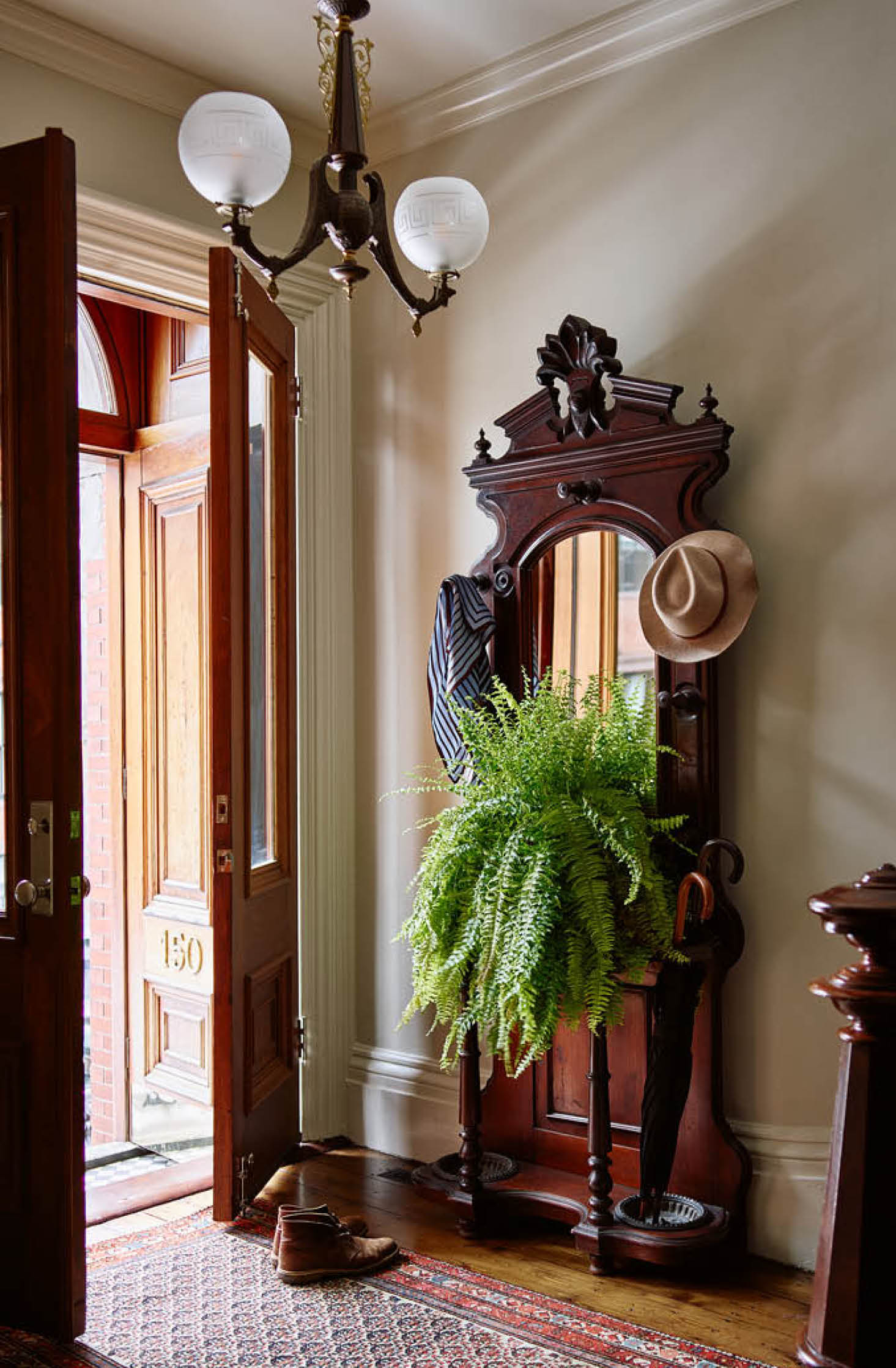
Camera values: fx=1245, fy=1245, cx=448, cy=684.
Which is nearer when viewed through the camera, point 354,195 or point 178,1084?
point 354,195

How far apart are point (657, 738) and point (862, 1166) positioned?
1.15m

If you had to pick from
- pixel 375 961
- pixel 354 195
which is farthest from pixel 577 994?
pixel 354 195

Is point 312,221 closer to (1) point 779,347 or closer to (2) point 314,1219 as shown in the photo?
(1) point 779,347

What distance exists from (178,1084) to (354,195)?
3034 millimetres

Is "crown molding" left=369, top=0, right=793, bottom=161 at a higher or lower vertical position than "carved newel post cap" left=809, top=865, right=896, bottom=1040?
higher

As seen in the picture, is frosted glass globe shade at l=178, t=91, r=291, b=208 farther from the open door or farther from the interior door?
the open door

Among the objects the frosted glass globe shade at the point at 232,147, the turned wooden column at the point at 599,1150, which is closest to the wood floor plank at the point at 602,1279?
the turned wooden column at the point at 599,1150

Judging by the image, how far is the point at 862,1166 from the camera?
7.15ft

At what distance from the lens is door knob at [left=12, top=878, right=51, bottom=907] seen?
2.51 m

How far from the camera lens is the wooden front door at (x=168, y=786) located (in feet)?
13.7

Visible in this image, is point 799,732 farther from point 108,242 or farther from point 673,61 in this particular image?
point 108,242

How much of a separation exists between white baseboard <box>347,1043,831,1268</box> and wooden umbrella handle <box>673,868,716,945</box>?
56cm

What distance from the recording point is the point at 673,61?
320 cm

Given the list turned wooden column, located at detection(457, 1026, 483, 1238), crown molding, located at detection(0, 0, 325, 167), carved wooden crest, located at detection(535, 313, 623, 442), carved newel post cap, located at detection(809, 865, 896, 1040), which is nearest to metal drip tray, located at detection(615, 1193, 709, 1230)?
turned wooden column, located at detection(457, 1026, 483, 1238)
